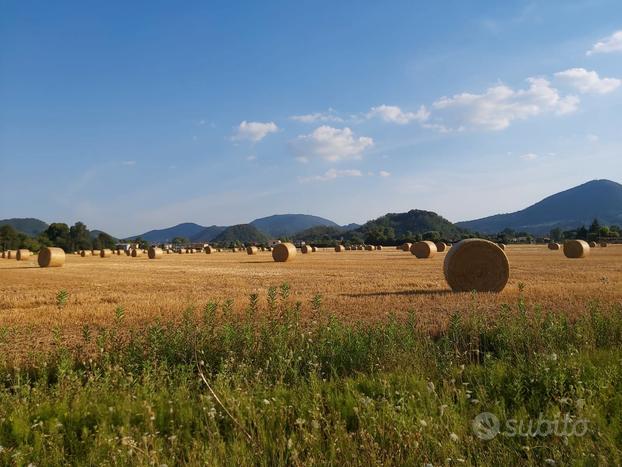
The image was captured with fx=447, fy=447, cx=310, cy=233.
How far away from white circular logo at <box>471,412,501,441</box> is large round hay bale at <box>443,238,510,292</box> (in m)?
13.5

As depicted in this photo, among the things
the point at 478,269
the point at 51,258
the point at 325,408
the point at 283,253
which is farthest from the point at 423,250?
the point at 325,408

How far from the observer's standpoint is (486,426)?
4.45 meters

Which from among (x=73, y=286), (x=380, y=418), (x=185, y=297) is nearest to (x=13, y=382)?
(x=380, y=418)

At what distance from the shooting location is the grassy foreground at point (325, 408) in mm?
3988

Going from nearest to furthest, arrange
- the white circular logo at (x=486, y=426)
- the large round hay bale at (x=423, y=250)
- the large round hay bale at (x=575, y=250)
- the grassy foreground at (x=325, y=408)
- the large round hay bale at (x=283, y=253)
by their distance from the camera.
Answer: the grassy foreground at (x=325, y=408) < the white circular logo at (x=486, y=426) < the large round hay bale at (x=575, y=250) < the large round hay bale at (x=283, y=253) < the large round hay bale at (x=423, y=250)

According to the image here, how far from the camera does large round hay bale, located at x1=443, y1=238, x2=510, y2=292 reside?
17.7 metres

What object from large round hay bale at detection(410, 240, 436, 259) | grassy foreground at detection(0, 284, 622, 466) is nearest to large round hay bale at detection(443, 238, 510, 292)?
grassy foreground at detection(0, 284, 622, 466)

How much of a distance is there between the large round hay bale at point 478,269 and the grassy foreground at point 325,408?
10.6 metres

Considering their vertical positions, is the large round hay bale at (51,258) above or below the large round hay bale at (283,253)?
above

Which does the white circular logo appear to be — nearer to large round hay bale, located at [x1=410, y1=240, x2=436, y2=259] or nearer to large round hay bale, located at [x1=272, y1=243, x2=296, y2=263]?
large round hay bale, located at [x1=272, y1=243, x2=296, y2=263]

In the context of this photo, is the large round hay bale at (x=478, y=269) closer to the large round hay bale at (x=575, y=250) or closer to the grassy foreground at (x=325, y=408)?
the grassy foreground at (x=325, y=408)

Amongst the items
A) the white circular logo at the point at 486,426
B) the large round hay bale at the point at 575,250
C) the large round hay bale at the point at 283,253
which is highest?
the large round hay bale at the point at 283,253

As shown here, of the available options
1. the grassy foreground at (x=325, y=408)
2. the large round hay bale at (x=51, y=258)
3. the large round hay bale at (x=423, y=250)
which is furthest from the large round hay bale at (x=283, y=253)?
the grassy foreground at (x=325, y=408)

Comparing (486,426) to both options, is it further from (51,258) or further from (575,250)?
(575,250)
